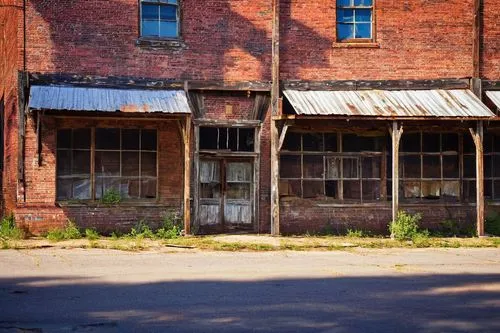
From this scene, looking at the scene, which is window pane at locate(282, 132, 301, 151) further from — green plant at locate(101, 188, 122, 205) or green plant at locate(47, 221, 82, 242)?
green plant at locate(47, 221, 82, 242)

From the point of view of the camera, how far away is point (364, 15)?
18672mm

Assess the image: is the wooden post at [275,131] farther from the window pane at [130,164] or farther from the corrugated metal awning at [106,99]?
the window pane at [130,164]

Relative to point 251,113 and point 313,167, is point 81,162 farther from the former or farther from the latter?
point 313,167

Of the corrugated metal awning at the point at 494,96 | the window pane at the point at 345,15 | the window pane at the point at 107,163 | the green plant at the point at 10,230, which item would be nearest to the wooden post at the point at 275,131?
the window pane at the point at 345,15

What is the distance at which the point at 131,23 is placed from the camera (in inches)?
690

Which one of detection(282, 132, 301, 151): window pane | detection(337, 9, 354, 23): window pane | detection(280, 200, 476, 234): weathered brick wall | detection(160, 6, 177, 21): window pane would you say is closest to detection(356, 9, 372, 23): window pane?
detection(337, 9, 354, 23): window pane

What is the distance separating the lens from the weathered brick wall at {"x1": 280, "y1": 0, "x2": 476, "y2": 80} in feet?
59.7

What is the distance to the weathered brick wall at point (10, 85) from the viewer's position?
56.1 feet

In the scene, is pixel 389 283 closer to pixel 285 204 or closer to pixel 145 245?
pixel 145 245

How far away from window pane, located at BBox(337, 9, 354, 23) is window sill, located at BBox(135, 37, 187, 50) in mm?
4148

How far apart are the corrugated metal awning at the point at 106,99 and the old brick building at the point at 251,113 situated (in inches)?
2.7

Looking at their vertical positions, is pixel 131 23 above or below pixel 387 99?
above

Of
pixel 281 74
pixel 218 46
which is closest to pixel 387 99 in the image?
pixel 281 74

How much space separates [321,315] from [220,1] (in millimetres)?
12288
